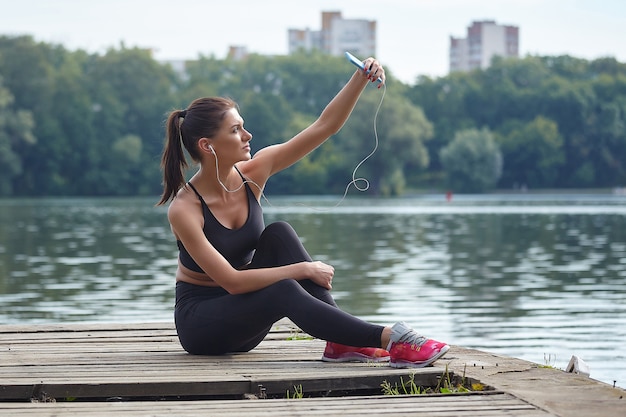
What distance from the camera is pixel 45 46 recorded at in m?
86.4

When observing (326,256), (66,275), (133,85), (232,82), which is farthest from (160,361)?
(232,82)

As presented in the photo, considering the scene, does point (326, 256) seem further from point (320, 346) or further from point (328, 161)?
point (328, 161)

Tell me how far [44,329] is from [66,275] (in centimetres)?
1022

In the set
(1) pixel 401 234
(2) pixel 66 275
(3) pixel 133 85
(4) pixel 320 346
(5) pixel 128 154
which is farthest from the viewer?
(3) pixel 133 85

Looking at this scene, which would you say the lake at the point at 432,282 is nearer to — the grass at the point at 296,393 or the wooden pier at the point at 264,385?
the wooden pier at the point at 264,385

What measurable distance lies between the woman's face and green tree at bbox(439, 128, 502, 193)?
236 feet

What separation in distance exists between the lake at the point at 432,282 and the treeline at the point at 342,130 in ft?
142

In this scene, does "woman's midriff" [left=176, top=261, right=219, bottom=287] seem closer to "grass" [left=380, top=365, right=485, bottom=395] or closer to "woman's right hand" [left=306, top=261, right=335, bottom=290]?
"woman's right hand" [left=306, top=261, right=335, bottom=290]

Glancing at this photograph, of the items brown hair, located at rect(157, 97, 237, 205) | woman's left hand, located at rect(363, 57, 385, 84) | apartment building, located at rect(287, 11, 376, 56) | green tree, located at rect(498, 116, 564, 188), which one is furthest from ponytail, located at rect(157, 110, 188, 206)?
apartment building, located at rect(287, 11, 376, 56)

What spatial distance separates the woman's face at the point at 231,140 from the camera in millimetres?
4734

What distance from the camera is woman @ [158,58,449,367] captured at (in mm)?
4523

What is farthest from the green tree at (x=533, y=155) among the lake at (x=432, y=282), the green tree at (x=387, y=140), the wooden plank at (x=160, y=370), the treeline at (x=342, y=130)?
the wooden plank at (x=160, y=370)

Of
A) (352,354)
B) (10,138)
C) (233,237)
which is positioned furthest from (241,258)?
(10,138)

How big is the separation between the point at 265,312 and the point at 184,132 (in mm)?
857
